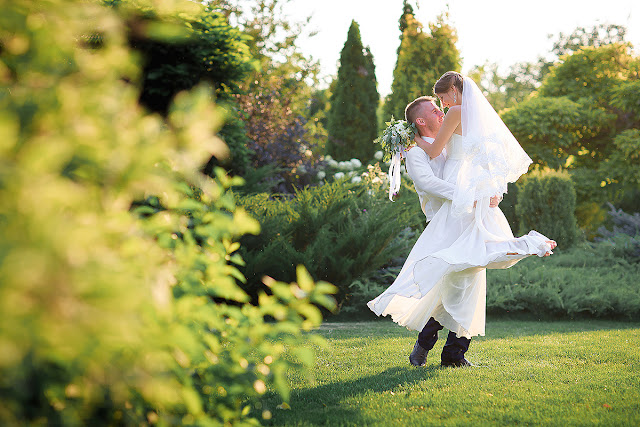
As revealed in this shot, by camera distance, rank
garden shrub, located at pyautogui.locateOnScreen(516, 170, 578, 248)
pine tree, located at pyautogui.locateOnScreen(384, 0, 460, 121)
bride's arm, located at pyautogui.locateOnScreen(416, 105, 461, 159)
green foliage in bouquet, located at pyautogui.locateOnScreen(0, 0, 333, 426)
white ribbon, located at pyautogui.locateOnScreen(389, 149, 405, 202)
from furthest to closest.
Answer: pine tree, located at pyautogui.locateOnScreen(384, 0, 460, 121) < garden shrub, located at pyautogui.locateOnScreen(516, 170, 578, 248) < white ribbon, located at pyautogui.locateOnScreen(389, 149, 405, 202) < bride's arm, located at pyautogui.locateOnScreen(416, 105, 461, 159) < green foliage in bouquet, located at pyautogui.locateOnScreen(0, 0, 333, 426)

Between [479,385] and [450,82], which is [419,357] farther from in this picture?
[450,82]

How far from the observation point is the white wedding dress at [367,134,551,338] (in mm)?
3803

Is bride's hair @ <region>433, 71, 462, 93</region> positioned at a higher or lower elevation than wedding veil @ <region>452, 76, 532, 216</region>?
higher

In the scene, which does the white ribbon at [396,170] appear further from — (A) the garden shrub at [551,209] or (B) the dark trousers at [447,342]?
(A) the garden shrub at [551,209]

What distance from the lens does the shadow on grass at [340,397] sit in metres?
2.95

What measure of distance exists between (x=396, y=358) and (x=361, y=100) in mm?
11652

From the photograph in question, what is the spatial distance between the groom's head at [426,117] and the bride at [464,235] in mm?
239

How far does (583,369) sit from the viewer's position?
4066 millimetres

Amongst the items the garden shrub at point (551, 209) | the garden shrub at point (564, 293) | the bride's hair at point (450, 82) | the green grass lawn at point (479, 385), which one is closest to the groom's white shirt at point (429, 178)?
the bride's hair at point (450, 82)

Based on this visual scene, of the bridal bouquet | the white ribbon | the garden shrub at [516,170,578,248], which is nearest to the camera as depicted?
the bridal bouquet

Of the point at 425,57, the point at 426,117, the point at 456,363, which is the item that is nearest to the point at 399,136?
the point at 426,117

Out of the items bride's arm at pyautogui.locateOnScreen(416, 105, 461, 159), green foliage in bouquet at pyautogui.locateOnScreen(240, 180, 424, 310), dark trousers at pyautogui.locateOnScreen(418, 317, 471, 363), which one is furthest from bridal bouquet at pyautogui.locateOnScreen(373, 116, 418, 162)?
green foliage in bouquet at pyautogui.locateOnScreen(240, 180, 424, 310)

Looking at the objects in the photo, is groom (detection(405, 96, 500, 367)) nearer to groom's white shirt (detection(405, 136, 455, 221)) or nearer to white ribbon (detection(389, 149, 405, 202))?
groom's white shirt (detection(405, 136, 455, 221))

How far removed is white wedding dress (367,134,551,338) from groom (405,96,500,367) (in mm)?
89
